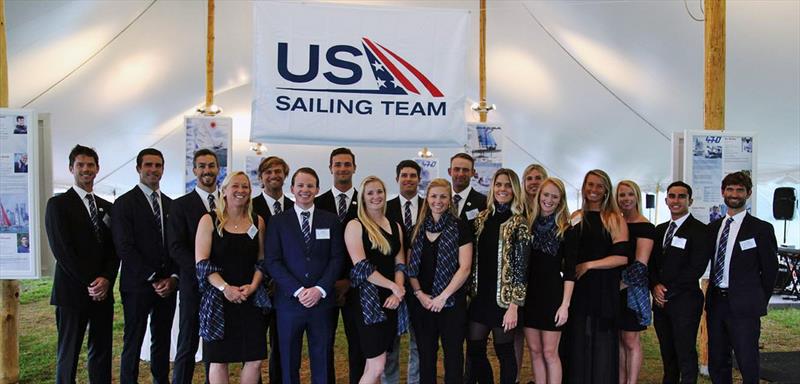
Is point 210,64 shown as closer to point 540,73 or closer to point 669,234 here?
point 669,234

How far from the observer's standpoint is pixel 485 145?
5.05m

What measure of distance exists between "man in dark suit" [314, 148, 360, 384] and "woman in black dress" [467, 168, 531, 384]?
64 centimetres

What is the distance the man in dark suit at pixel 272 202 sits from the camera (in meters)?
3.36

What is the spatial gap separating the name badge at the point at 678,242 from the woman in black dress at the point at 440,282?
132 cm

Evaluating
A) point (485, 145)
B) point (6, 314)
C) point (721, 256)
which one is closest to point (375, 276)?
point (721, 256)

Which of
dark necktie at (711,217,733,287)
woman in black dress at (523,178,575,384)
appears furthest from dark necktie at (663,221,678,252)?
woman in black dress at (523,178,575,384)

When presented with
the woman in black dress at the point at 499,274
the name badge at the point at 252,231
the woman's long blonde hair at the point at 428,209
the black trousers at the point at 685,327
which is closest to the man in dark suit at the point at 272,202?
the name badge at the point at 252,231

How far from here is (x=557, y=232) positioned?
10.2 ft

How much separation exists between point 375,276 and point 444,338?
0.50 m

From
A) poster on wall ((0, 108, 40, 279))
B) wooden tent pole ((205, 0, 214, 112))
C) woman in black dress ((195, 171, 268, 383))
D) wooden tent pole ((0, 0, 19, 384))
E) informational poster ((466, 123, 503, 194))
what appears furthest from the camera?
informational poster ((466, 123, 503, 194))

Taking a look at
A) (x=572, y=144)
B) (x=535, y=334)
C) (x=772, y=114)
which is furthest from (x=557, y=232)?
(x=572, y=144)

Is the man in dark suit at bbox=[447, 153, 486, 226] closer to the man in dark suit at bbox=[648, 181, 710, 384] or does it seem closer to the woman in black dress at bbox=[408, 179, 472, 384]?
the woman in black dress at bbox=[408, 179, 472, 384]

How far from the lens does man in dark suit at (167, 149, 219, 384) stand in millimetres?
3006

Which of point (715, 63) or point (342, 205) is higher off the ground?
point (715, 63)
